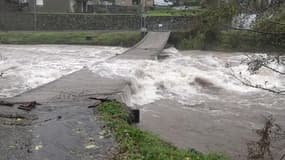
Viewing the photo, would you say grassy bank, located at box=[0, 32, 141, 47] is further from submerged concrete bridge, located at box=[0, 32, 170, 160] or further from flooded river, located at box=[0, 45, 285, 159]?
submerged concrete bridge, located at box=[0, 32, 170, 160]

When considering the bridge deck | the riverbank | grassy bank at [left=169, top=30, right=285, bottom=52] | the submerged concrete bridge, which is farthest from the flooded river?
the riverbank

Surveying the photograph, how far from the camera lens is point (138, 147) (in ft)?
27.7

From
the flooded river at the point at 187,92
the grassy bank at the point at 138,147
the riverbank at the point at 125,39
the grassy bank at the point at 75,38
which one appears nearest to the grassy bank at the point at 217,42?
the riverbank at the point at 125,39

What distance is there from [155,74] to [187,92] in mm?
2703

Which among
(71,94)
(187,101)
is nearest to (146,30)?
(187,101)

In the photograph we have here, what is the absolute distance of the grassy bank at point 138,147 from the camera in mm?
7934

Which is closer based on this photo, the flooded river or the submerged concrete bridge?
the submerged concrete bridge

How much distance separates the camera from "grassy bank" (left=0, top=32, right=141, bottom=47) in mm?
35344

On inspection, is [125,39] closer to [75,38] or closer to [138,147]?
[75,38]

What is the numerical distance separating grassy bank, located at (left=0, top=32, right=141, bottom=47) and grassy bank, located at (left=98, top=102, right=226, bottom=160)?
2468 centimetres

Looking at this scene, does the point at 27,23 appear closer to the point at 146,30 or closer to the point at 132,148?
the point at 146,30

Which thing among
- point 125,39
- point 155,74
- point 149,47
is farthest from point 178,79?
point 125,39

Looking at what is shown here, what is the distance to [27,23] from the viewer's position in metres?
40.4

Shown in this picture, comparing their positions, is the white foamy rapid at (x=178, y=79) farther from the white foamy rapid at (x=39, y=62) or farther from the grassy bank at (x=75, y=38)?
the grassy bank at (x=75, y=38)
